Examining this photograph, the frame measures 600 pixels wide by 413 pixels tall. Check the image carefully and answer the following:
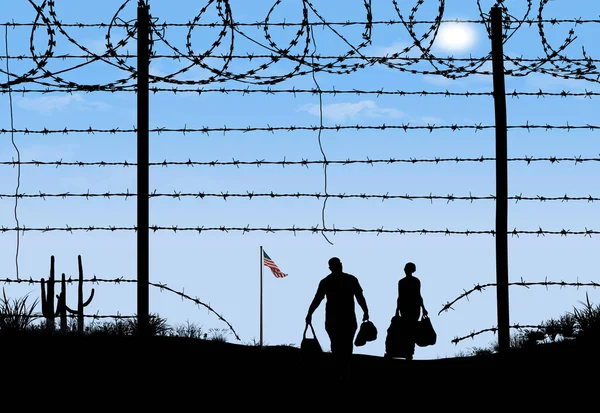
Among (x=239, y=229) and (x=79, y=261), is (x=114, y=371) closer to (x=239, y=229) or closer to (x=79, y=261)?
(x=239, y=229)

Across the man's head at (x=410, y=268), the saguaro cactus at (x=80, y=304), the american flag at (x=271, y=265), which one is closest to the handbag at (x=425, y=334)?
the man's head at (x=410, y=268)

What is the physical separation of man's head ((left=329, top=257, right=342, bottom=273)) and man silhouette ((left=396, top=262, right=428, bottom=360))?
1715mm

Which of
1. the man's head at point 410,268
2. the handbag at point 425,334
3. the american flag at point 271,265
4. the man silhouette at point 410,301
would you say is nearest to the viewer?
the handbag at point 425,334

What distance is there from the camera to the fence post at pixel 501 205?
11.1 m

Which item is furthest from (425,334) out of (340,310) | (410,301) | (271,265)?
(271,265)

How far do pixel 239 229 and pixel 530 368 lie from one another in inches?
130

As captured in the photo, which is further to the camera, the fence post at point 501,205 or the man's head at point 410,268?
the man's head at point 410,268

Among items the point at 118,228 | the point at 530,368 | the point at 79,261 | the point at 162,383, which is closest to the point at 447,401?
the point at 530,368

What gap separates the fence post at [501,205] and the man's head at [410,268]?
131 cm

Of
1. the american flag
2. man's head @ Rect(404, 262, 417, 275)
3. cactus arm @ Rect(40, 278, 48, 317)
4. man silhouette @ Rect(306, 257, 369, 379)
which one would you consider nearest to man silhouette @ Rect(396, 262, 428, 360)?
man's head @ Rect(404, 262, 417, 275)

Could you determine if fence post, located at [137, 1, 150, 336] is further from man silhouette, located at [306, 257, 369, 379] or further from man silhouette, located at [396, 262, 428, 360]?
man silhouette, located at [396, 262, 428, 360]

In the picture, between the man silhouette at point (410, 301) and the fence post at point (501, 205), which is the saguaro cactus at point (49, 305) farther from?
the fence post at point (501, 205)

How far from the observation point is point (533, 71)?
37.2ft

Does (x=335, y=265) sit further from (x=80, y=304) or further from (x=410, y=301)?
(x=80, y=304)
